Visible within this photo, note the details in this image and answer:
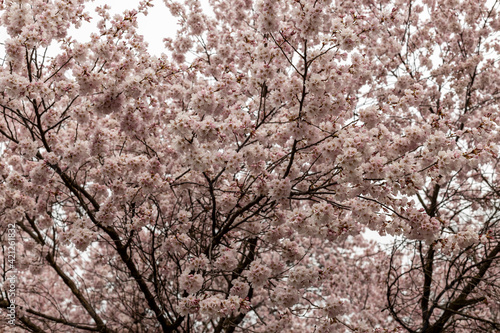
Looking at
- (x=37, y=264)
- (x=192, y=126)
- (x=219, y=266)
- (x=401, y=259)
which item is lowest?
(x=219, y=266)

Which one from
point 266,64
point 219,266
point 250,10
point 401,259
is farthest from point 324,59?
point 401,259

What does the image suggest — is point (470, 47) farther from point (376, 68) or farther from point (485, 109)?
point (376, 68)

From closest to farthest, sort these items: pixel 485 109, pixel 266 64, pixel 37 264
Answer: pixel 266 64, pixel 37 264, pixel 485 109

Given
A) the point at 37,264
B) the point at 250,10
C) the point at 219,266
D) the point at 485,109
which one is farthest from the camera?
the point at 485,109

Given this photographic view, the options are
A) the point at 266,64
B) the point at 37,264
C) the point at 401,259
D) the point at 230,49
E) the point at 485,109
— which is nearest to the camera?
the point at 266,64

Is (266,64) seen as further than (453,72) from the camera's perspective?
No

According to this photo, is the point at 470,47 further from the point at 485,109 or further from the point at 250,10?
the point at 250,10

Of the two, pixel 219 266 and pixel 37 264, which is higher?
pixel 37 264

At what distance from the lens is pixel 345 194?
4.22 m

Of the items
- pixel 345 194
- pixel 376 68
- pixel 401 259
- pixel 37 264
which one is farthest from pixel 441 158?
pixel 401 259

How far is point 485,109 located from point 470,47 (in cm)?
127

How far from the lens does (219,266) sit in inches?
186

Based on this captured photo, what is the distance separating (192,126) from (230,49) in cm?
308

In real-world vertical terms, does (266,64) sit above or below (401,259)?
below
